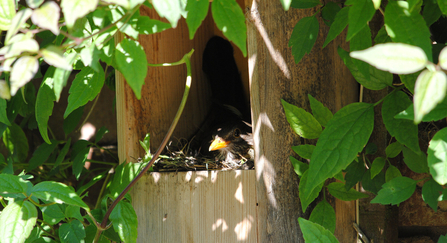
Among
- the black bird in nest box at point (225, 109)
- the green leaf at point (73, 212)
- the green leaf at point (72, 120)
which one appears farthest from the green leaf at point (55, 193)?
the black bird in nest box at point (225, 109)

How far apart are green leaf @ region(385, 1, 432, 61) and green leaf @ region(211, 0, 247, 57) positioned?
0.32 m

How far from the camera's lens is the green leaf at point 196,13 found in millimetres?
757

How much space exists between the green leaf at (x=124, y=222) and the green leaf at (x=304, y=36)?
744 mm

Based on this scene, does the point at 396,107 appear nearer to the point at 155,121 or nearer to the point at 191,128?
the point at 155,121

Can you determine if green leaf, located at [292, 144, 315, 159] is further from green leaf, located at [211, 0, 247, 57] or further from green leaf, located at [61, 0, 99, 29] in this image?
green leaf, located at [61, 0, 99, 29]

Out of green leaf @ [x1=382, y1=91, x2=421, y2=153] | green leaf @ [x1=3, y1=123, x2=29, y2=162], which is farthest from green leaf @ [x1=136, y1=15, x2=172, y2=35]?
green leaf @ [x1=3, y1=123, x2=29, y2=162]

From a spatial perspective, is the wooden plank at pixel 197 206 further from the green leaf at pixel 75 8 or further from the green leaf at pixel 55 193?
the green leaf at pixel 75 8

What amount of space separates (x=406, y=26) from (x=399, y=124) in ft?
0.97

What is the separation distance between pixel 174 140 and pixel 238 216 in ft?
2.88

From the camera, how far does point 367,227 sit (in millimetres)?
1436

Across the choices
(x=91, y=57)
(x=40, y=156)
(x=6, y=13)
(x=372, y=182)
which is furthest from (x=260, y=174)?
(x=40, y=156)

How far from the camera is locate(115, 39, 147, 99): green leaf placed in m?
0.72

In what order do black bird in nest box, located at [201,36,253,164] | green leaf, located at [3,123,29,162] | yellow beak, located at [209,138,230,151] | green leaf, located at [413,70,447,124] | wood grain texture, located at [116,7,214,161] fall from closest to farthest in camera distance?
green leaf, located at [413,70,447,124], wood grain texture, located at [116,7,214,161], green leaf, located at [3,123,29,162], yellow beak, located at [209,138,230,151], black bird in nest box, located at [201,36,253,164]

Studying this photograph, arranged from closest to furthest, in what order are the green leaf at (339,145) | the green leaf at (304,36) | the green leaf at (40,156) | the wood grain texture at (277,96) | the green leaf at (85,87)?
the green leaf at (339,145) → the green leaf at (85,87) → the green leaf at (304,36) → the wood grain texture at (277,96) → the green leaf at (40,156)
